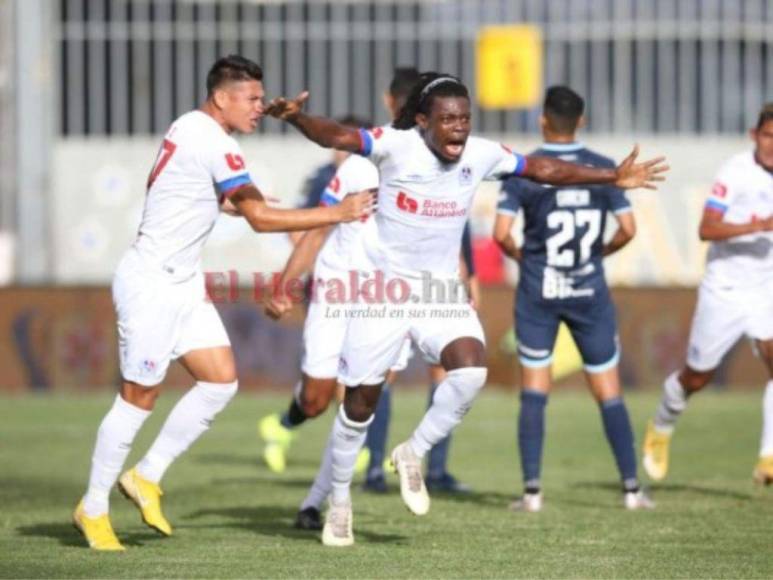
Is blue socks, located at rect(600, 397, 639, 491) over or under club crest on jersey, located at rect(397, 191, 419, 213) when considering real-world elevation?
under

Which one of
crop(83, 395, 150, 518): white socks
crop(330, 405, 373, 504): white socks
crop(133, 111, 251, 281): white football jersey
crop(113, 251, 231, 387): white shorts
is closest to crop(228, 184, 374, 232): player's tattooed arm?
crop(133, 111, 251, 281): white football jersey

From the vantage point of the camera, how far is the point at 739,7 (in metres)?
23.9

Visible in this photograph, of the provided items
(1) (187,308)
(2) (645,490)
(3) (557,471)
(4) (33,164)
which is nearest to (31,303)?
(4) (33,164)

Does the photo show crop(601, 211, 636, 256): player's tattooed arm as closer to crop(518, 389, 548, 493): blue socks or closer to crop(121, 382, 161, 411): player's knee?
crop(518, 389, 548, 493): blue socks

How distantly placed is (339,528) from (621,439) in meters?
2.53

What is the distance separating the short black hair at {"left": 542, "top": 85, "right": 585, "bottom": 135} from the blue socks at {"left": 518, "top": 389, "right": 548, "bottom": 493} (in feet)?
5.48

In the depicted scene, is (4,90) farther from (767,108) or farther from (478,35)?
(767,108)

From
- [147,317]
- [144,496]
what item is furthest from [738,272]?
[144,496]

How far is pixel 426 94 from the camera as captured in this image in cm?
988

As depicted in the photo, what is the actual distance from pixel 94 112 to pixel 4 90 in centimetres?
114

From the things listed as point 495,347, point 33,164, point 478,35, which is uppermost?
point 478,35

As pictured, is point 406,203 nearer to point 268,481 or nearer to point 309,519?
point 309,519

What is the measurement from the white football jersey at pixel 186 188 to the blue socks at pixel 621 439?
125 inches

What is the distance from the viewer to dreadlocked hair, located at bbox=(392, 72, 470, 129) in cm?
984
